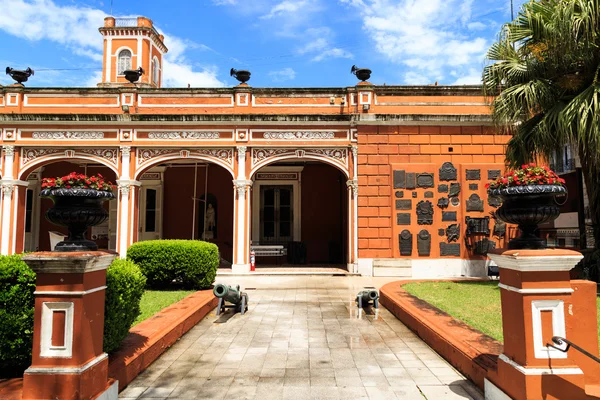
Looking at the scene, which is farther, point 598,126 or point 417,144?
point 417,144

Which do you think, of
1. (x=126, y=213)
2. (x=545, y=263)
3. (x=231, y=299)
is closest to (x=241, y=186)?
(x=126, y=213)

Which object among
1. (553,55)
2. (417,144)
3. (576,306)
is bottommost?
(576,306)

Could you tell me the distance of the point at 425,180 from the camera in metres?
12.0

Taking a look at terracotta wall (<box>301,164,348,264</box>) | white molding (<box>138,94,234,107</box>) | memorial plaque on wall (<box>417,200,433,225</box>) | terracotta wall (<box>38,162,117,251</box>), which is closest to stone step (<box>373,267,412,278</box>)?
memorial plaque on wall (<box>417,200,433,225</box>)

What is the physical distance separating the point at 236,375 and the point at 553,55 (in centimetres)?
862

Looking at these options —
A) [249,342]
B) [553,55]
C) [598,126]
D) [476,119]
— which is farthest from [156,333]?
[476,119]

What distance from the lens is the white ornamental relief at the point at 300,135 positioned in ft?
41.4

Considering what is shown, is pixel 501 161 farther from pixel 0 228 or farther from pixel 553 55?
pixel 0 228

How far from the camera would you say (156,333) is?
4.79m

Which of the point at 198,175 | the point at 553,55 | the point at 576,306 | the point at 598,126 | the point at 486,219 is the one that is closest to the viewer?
the point at 576,306

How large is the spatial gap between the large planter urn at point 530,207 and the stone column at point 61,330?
333 centimetres

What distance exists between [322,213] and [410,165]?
455cm

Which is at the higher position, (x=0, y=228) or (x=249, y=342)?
(x=0, y=228)

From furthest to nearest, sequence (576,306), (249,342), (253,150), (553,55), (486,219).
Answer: (253,150)
(486,219)
(553,55)
(249,342)
(576,306)
